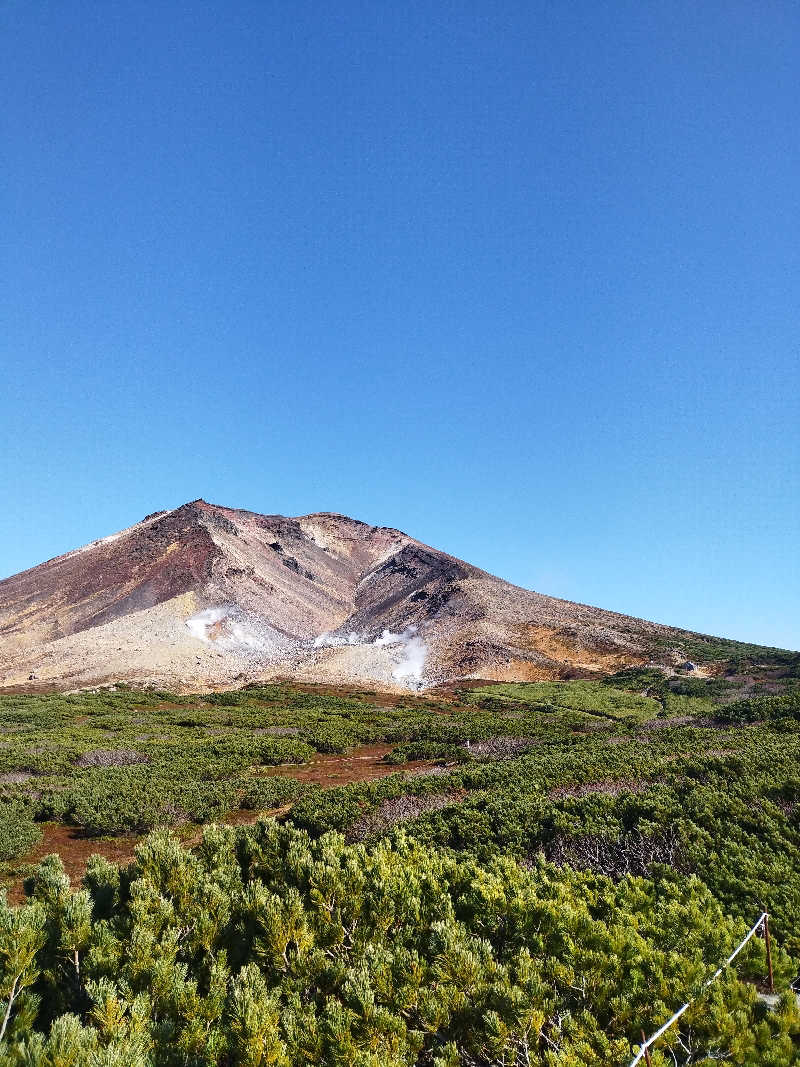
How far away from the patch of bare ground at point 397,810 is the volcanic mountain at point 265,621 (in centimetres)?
4452

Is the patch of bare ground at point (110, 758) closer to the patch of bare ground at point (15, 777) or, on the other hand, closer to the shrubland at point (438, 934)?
the patch of bare ground at point (15, 777)

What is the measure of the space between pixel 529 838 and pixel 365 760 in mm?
15307

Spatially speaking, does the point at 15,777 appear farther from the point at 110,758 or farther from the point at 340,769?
the point at 340,769

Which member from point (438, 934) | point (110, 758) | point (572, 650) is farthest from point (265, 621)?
point (438, 934)

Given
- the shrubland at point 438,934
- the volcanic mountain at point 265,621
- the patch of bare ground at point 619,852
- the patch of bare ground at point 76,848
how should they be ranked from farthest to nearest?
the volcanic mountain at point 265,621, the patch of bare ground at point 76,848, the patch of bare ground at point 619,852, the shrubland at point 438,934

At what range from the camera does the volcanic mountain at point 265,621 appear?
205 ft

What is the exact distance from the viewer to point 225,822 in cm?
1491

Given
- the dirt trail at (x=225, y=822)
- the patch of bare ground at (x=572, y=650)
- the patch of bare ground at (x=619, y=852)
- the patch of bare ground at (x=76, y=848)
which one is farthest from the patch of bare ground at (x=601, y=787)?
the patch of bare ground at (x=572, y=650)

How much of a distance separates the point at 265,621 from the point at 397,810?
72.2 m

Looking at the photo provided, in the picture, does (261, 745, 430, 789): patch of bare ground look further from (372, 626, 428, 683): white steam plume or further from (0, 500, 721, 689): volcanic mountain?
(372, 626, 428, 683): white steam plume

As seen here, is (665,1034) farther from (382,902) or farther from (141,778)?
(141,778)

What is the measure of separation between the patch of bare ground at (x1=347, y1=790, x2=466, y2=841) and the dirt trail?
10.6 feet

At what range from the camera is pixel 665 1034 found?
4.71m

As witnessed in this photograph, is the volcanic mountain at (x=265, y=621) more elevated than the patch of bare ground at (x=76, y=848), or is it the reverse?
the volcanic mountain at (x=265, y=621)
